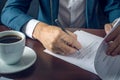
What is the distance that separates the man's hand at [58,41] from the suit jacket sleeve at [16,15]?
0.14m

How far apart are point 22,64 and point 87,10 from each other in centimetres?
54

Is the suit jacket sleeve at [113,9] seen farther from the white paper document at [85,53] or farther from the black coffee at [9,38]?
the black coffee at [9,38]

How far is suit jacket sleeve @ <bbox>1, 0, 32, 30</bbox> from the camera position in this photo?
968 mm

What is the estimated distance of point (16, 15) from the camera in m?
1.00

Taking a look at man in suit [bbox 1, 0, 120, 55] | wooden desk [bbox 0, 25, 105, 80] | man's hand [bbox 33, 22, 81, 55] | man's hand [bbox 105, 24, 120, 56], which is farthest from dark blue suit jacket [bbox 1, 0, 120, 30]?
man's hand [bbox 105, 24, 120, 56]

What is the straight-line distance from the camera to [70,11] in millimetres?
1191

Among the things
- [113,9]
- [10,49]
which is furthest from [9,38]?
[113,9]

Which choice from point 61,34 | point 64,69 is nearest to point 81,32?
point 61,34

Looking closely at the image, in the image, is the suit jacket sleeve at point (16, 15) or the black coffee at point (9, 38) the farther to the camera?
the suit jacket sleeve at point (16, 15)

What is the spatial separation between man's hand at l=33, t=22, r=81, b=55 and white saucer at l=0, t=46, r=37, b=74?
72mm

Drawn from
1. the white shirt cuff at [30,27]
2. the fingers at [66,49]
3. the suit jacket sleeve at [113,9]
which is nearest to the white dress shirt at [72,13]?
the suit jacket sleeve at [113,9]

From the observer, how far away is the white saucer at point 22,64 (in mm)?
702

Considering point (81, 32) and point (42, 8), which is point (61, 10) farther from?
point (81, 32)

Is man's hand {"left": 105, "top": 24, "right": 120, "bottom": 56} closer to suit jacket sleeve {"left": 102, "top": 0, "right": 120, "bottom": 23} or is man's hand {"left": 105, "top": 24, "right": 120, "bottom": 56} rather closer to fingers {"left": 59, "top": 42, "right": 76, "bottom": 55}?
fingers {"left": 59, "top": 42, "right": 76, "bottom": 55}
